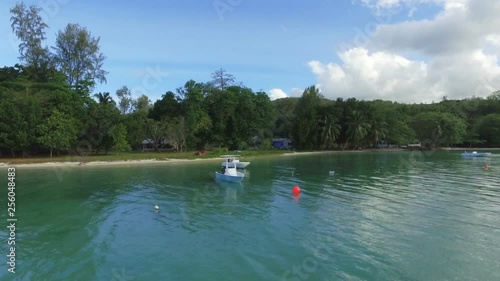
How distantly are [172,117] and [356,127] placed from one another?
179 ft

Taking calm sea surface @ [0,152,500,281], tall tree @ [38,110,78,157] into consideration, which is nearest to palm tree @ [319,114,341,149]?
tall tree @ [38,110,78,157]

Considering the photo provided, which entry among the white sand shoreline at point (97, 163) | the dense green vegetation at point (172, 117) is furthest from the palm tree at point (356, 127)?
the white sand shoreline at point (97, 163)

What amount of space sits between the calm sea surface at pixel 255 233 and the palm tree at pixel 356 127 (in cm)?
7061

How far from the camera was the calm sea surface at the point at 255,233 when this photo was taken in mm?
14438

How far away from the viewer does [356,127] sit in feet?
347

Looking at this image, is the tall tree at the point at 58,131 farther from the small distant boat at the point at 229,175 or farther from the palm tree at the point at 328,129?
the palm tree at the point at 328,129

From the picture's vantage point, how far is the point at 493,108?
136375mm

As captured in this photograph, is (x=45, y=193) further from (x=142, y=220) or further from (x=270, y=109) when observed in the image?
(x=270, y=109)

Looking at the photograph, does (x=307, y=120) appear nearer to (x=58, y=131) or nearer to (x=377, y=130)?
(x=377, y=130)

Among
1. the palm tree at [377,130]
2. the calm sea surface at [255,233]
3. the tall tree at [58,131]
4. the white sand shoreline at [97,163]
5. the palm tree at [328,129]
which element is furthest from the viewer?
the palm tree at [377,130]

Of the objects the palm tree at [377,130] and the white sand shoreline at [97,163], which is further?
the palm tree at [377,130]

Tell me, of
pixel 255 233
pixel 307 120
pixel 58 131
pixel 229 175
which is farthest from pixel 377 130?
pixel 255 233

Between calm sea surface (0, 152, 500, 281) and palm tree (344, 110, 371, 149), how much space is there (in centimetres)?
7061

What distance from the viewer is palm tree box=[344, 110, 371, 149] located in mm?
105188
